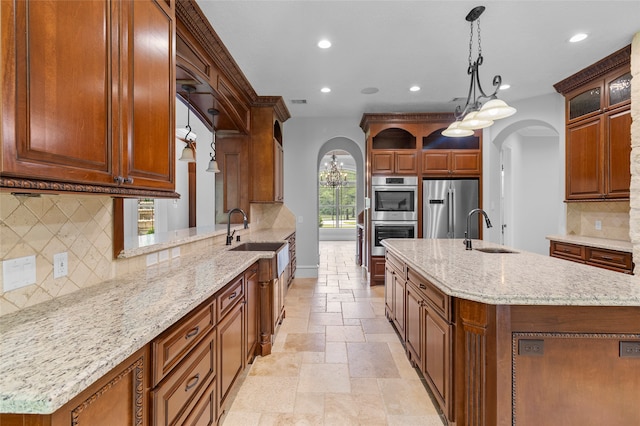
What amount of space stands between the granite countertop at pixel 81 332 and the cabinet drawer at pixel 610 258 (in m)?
3.94

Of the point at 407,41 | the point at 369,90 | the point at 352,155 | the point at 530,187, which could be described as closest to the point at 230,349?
the point at 407,41

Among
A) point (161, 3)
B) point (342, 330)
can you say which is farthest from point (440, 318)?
point (161, 3)

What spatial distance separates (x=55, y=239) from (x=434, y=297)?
2.01 meters

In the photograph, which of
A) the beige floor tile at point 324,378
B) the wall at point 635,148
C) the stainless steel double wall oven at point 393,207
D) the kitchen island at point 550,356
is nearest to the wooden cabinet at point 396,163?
the stainless steel double wall oven at point 393,207

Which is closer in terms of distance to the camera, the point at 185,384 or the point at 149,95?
the point at 185,384

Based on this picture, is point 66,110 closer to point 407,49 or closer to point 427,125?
point 407,49

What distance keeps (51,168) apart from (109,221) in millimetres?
872

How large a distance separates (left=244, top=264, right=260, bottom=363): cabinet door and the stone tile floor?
19 cm

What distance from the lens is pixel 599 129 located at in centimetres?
375

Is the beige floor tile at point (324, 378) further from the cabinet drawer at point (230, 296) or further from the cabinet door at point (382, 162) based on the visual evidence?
the cabinet door at point (382, 162)

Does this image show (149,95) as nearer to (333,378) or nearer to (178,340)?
(178,340)

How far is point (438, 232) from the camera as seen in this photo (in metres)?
5.31

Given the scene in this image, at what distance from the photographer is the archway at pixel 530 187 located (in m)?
6.50

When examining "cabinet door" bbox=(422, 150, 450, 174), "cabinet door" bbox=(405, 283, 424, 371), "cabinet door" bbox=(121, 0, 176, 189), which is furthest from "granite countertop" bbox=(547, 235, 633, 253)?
"cabinet door" bbox=(121, 0, 176, 189)
